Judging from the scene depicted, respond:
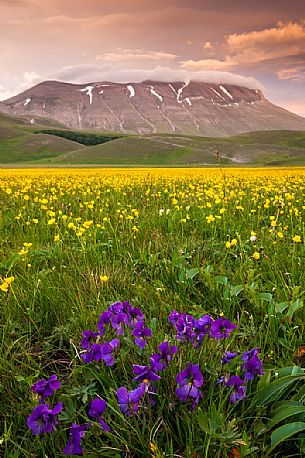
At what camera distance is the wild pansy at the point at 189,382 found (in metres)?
1.54

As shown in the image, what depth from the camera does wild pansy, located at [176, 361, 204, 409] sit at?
1545 mm

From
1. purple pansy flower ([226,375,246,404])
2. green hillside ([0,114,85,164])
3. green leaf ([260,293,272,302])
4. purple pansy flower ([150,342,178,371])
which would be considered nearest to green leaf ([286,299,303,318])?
green leaf ([260,293,272,302])

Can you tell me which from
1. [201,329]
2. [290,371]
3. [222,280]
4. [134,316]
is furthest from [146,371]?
[222,280]

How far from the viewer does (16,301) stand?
113 inches

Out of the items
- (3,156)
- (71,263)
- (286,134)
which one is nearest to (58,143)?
(3,156)

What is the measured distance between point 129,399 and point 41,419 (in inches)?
13.3

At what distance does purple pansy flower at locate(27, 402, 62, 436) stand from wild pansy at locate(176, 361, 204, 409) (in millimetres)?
450

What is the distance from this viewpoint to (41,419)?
1.52m

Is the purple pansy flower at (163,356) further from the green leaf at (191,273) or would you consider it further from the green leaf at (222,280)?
the green leaf at (191,273)

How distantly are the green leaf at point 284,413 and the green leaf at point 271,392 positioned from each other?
72mm

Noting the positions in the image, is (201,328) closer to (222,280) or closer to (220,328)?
(220,328)

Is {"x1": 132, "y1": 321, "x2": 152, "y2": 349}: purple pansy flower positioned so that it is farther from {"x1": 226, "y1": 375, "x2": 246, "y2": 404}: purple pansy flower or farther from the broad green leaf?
the broad green leaf

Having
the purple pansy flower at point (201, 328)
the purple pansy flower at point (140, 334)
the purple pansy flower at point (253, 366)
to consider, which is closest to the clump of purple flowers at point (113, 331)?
the purple pansy flower at point (140, 334)

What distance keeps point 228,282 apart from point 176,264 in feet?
2.16
